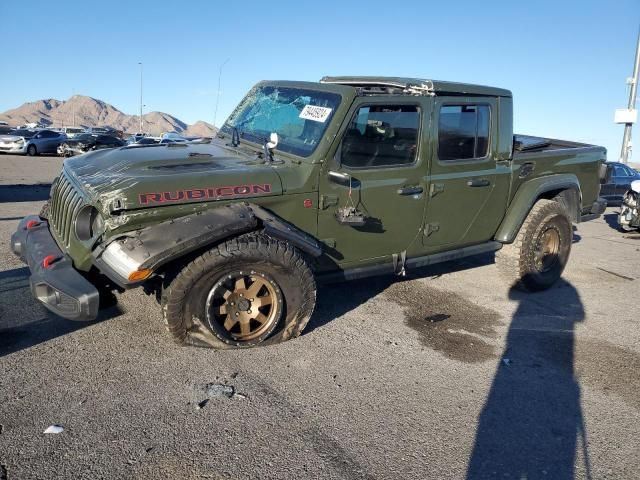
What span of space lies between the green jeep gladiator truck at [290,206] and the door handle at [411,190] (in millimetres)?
18

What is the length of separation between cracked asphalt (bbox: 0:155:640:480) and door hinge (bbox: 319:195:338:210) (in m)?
1.03

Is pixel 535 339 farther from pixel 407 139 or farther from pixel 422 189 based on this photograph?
pixel 407 139

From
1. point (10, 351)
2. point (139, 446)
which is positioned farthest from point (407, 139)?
point (10, 351)

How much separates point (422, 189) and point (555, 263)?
7.94ft

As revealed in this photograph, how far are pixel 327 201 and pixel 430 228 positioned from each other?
3.86ft

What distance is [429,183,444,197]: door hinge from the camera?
15.1 feet

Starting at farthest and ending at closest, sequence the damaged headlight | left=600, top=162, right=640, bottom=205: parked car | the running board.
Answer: left=600, top=162, right=640, bottom=205: parked car, the damaged headlight, the running board

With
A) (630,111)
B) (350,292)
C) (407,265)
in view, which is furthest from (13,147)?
(630,111)

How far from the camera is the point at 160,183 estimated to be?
348 centimetres

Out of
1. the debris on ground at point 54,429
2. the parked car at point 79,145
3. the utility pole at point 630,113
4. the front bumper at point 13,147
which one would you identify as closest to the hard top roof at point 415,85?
the debris on ground at point 54,429

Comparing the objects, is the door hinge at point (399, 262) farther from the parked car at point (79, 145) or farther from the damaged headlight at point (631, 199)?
the parked car at point (79, 145)

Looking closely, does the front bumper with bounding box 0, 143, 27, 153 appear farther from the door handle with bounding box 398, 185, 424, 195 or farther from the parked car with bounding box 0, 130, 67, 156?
the door handle with bounding box 398, 185, 424, 195

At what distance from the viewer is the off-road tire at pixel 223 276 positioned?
350 cm

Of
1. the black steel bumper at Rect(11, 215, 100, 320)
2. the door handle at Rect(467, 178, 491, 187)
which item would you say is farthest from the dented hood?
the door handle at Rect(467, 178, 491, 187)
